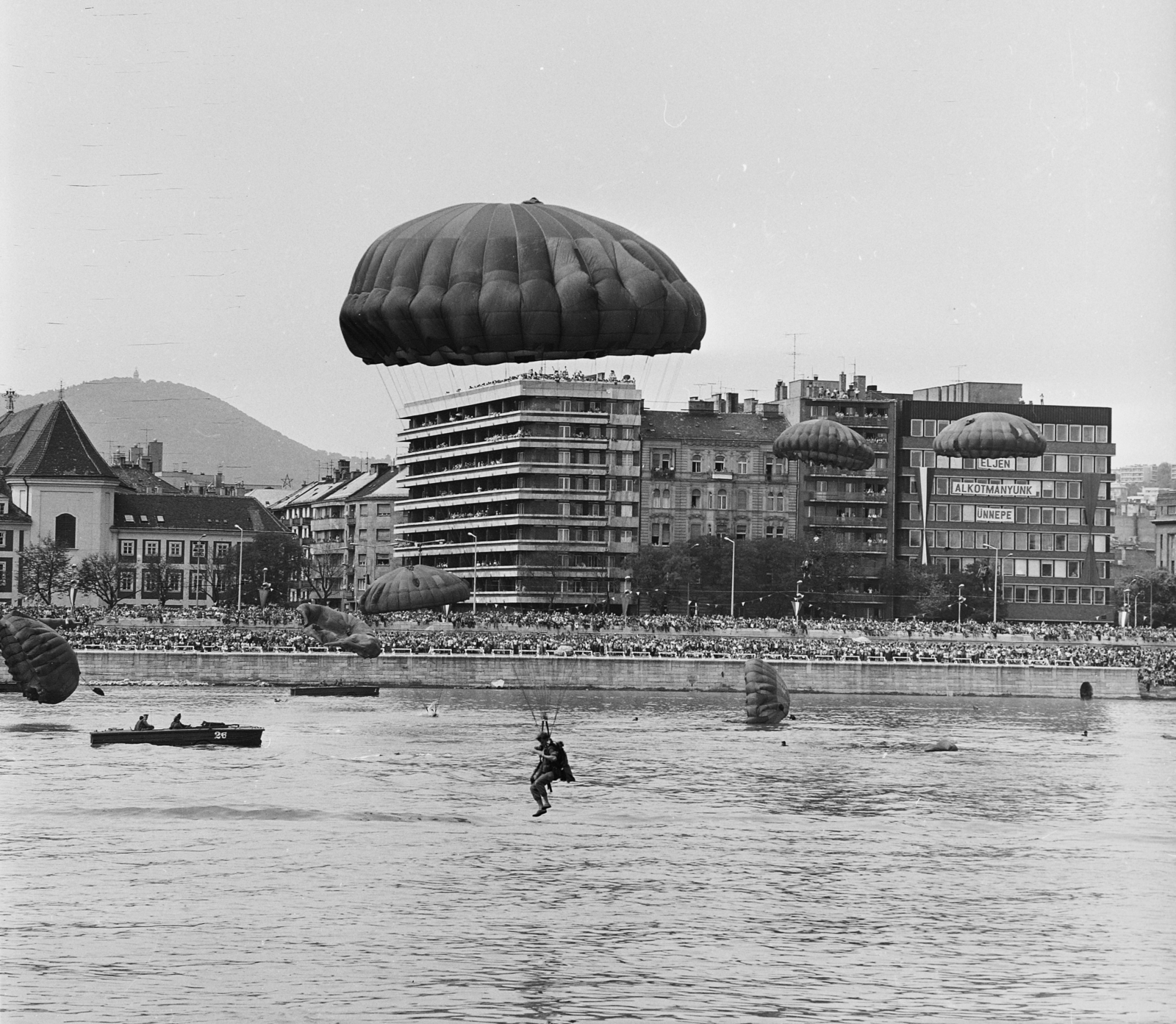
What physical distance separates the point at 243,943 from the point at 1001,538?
496ft

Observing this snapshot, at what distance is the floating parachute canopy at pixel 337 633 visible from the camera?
110562 millimetres

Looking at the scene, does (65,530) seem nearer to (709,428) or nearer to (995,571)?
(709,428)

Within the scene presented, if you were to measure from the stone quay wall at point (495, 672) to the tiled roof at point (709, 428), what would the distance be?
196ft

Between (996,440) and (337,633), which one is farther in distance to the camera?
(337,633)

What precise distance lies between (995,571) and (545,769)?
13739 cm

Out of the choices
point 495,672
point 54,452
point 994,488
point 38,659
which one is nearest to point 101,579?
point 54,452

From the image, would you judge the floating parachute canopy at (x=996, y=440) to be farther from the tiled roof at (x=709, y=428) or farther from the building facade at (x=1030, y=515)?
the building facade at (x=1030, y=515)

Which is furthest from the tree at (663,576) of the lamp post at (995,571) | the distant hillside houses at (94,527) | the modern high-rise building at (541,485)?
the distant hillside houses at (94,527)

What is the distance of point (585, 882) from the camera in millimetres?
47656

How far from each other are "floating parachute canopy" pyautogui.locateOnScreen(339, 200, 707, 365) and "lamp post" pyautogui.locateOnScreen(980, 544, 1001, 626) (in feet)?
419

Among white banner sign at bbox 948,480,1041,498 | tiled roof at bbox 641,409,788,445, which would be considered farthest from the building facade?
tiled roof at bbox 641,409,788,445

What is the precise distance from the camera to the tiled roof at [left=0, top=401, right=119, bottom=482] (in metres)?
191

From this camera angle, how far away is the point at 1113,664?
128 metres

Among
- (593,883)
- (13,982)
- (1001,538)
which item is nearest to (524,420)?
(1001,538)
